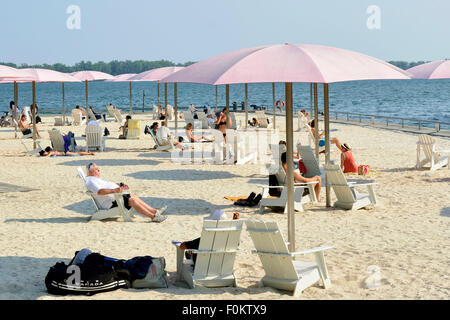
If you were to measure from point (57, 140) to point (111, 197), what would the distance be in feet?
28.4

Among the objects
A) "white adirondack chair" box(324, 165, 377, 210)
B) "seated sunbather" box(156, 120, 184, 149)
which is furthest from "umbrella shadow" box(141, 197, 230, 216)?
"seated sunbather" box(156, 120, 184, 149)

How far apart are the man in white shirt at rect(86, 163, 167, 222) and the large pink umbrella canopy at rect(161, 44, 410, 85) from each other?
1938 mm

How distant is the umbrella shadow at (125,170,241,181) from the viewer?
13.0 meters

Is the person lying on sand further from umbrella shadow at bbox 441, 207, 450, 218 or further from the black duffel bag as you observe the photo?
the black duffel bag

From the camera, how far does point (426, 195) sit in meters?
10.7

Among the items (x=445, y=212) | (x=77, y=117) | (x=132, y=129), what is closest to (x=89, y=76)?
(x=77, y=117)

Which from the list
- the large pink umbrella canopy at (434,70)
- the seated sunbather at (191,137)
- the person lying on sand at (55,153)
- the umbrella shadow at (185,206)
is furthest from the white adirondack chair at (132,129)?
the umbrella shadow at (185,206)

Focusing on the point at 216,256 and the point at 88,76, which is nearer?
the point at 216,256

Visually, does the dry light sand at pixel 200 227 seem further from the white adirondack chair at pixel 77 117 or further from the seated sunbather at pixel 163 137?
the white adirondack chair at pixel 77 117

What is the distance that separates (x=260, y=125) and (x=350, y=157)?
14.2 m

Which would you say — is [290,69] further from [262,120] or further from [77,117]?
[77,117]

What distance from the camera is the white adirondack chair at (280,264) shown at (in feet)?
18.9

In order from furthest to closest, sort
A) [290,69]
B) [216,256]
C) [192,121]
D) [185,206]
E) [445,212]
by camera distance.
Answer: [192,121], [185,206], [445,212], [290,69], [216,256]

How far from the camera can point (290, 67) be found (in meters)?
6.70
